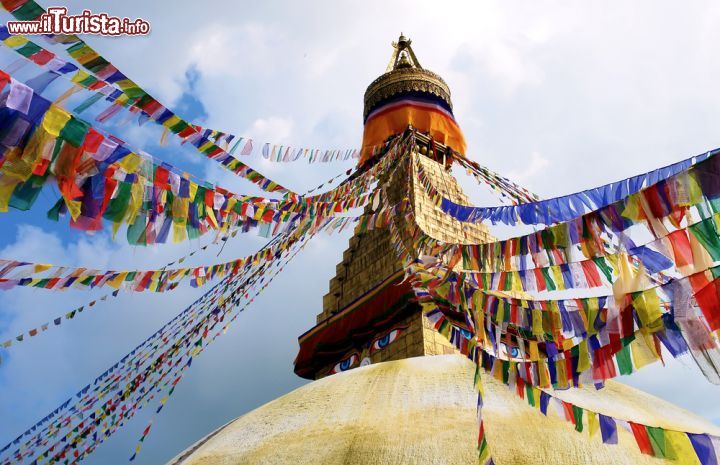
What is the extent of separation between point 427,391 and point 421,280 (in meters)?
1.16

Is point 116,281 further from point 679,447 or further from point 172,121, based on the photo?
point 679,447

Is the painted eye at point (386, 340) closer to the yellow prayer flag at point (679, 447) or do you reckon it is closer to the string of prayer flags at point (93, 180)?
the string of prayer flags at point (93, 180)

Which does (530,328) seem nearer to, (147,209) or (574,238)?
(574,238)

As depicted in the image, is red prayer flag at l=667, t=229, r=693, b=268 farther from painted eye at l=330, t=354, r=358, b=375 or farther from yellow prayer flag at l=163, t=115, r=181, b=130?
painted eye at l=330, t=354, r=358, b=375

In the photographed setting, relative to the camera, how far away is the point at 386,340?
9.21 metres

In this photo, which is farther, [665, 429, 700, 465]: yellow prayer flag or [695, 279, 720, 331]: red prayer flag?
[665, 429, 700, 465]: yellow prayer flag

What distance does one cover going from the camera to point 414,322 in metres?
8.72

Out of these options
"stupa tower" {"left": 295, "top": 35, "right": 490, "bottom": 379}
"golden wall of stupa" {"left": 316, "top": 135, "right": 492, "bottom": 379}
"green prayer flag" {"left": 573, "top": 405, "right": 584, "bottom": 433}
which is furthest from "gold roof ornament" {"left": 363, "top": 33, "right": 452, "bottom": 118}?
"green prayer flag" {"left": 573, "top": 405, "right": 584, "bottom": 433}

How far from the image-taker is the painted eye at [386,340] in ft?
29.6

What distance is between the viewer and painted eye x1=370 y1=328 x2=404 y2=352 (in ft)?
29.6

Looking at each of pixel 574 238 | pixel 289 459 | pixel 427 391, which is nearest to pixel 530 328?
pixel 574 238

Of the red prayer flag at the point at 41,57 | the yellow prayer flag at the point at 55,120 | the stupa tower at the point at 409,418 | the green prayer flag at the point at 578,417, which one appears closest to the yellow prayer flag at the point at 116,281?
the stupa tower at the point at 409,418

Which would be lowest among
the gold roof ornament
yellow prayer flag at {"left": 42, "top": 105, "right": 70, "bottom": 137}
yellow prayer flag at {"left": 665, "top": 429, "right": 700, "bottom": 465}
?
yellow prayer flag at {"left": 665, "top": 429, "right": 700, "bottom": 465}

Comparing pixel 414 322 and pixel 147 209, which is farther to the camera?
pixel 414 322
